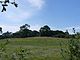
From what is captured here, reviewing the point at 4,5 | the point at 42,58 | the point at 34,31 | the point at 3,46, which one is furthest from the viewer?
the point at 34,31

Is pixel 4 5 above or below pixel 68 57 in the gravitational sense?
above

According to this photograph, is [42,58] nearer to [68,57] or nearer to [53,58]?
[53,58]

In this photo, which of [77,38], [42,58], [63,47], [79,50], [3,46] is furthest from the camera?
[42,58]

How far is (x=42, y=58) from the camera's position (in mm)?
43688

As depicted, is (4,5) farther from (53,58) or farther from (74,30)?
(53,58)

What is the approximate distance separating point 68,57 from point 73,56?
0.46 metres

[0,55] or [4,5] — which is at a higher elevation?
[4,5]

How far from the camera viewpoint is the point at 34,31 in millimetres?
170625

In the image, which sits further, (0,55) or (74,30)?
(74,30)

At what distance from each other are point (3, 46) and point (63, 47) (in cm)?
665

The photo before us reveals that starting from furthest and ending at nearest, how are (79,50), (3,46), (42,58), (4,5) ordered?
(42,58) < (79,50) < (3,46) < (4,5)

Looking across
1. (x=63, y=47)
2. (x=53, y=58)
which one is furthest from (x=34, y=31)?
(x=63, y=47)

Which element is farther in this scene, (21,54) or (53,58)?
(53,58)

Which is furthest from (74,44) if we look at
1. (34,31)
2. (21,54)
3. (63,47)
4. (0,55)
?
(34,31)
